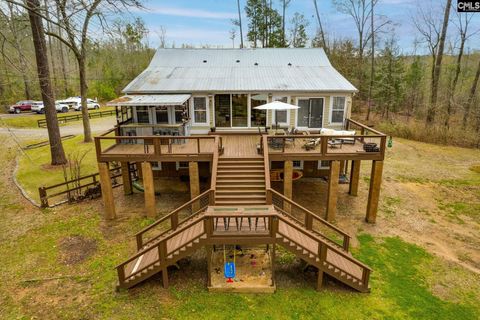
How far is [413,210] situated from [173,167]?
39.6 ft

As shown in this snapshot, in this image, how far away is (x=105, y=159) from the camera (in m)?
11.9

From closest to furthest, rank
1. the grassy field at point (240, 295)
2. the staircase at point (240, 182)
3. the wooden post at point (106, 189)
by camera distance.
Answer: the grassy field at point (240, 295), the staircase at point (240, 182), the wooden post at point (106, 189)

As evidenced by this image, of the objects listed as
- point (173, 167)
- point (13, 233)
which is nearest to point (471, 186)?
point (173, 167)

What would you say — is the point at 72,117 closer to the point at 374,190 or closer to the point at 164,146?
the point at 164,146

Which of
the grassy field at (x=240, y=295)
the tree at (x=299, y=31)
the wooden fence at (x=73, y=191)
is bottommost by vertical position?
the grassy field at (x=240, y=295)

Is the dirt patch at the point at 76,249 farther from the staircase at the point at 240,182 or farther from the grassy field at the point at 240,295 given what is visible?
the staircase at the point at 240,182

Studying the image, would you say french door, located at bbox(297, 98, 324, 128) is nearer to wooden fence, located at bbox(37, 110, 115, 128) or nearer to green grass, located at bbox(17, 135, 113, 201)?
green grass, located at bbox(17, 135, 113, 201)

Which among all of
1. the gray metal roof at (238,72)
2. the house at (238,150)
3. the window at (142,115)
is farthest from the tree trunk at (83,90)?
the window at (142,115)

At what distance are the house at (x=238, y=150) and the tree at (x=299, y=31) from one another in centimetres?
2450

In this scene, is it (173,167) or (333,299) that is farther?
(173,167)

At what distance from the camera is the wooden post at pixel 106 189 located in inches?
479

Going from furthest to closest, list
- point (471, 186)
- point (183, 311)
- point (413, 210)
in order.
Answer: point (471, 186), point (413, 210), point (183, 311)

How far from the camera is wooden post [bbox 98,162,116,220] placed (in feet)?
39.9

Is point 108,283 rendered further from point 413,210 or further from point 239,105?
point 413,210
